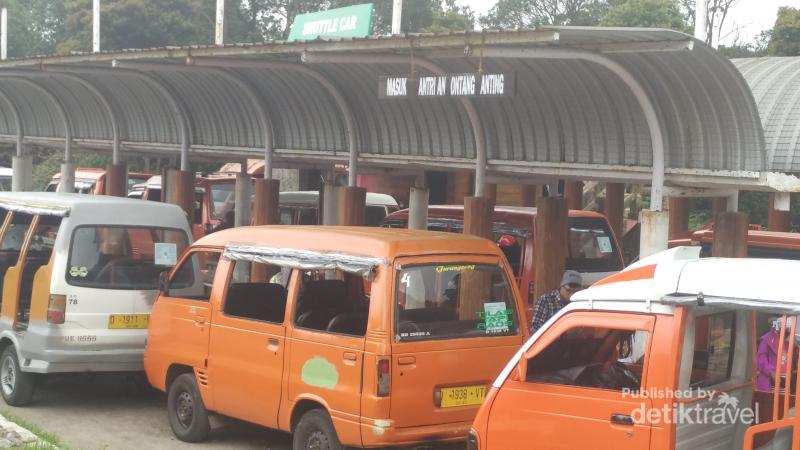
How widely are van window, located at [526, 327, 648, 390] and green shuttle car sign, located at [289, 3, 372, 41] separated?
22.6 ft

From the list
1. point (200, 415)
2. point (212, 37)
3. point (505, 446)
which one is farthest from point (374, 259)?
point (212, 37)

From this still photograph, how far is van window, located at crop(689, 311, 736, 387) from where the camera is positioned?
5.46m

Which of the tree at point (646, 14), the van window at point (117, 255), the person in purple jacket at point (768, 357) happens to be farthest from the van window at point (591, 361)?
the tree at point (646, 14)

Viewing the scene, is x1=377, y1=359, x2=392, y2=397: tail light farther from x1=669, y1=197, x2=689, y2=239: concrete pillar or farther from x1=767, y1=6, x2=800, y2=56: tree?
x1=767, y1=6, x2=800, y2=56: tree

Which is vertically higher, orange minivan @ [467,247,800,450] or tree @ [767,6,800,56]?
tree @ [767,6,800,56]

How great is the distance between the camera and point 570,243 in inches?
467

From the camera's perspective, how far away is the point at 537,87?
398 inches

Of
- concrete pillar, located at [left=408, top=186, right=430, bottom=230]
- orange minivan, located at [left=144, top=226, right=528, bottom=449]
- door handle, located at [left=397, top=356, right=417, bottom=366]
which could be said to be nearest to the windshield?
concrete pillar, located at [left=408, top=186, right=430, bottom=230]

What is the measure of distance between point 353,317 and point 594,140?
12.0 feet

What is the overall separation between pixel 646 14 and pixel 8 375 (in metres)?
35.6

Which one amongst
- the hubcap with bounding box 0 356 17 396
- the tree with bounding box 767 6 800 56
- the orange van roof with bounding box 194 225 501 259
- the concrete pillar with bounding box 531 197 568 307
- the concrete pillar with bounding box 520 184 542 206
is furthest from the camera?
the tree with bounding box 767 6 800 56

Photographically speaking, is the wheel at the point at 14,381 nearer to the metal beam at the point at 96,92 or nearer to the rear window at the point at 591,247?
the metal beam at the point at 96,92

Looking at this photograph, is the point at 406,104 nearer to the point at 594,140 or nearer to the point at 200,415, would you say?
the point at 594,140

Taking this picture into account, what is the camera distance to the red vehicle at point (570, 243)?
1114 cm
